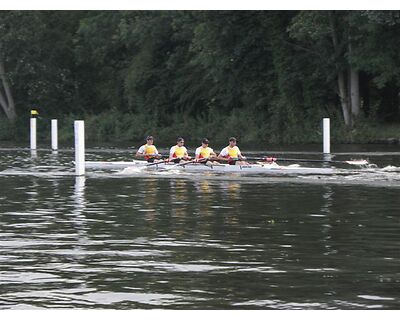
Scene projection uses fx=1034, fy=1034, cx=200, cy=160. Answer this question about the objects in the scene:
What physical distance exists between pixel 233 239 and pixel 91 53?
6398 centimetres

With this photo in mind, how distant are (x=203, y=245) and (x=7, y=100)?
6879 cm

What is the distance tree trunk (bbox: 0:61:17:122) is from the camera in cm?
7781

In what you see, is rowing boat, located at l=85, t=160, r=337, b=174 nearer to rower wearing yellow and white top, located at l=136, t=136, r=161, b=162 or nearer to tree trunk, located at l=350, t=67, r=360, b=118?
rower wearing yellow and white top, located at l=136, t=136, r=161, b=162

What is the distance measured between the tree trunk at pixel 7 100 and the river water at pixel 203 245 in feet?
171

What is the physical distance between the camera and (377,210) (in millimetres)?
19875

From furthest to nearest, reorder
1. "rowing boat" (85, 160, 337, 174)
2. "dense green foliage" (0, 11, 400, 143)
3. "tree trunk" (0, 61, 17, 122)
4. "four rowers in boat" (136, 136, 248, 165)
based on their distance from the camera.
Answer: "tree trunk" (0, 61, 17, 122) → "dense green foliage" (0, 11, 400, 143) → "four rowers in boat" (136, 136, 248, 165) → "rowing boat" (85, 160, 337, 174)

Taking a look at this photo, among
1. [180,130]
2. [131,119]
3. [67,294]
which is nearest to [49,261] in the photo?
[67,294]

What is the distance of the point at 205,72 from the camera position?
6719cm

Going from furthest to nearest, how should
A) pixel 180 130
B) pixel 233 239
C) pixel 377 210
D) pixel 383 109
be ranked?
pixel 180 130 → pixel 383 109 → pixel 377 210 → pixel 233 239

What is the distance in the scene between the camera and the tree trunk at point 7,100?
255 ft

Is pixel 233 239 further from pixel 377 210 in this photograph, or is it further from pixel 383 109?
pixel 383 109

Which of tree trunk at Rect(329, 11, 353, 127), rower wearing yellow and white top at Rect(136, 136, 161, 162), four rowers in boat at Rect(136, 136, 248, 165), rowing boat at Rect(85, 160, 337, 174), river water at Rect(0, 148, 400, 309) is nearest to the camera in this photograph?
river water at Rect(0, 148, 400, 309)

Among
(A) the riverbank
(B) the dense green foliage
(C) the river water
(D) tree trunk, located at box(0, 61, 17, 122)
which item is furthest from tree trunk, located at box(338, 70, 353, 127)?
(D) tree trunk, located at box(0, 61, 17, 122)

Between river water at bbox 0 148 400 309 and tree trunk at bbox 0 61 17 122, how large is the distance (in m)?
52.1
